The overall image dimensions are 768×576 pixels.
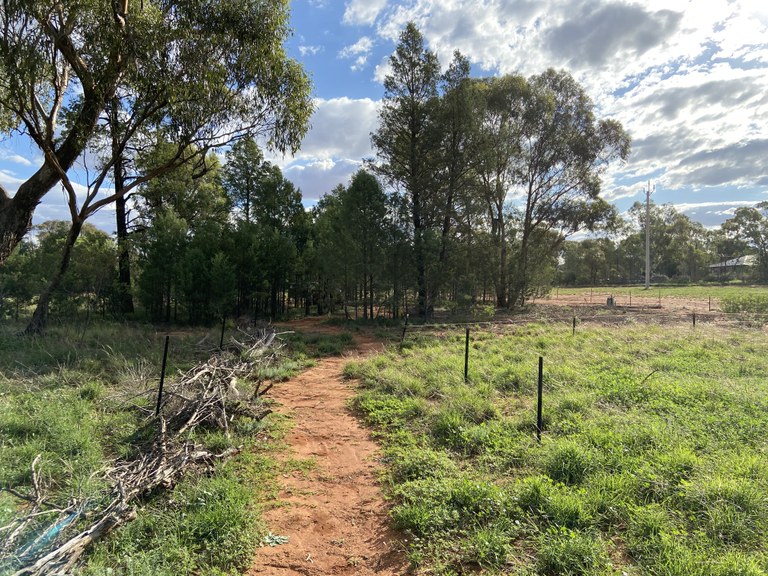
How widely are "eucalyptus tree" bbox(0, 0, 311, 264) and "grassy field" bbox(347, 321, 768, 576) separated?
8.28 m

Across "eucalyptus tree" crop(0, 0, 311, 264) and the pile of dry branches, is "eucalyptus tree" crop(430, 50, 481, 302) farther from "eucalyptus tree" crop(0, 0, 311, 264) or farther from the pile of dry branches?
the pile of dry branches

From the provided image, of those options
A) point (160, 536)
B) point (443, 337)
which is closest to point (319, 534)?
point (160, 536)

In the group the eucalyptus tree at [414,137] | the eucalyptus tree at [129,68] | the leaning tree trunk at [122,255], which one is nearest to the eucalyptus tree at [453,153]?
the eucalyptus tree at [414,137]

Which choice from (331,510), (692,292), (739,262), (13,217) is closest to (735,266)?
(739,262)

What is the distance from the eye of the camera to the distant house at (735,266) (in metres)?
62.5

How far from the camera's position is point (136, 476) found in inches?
135

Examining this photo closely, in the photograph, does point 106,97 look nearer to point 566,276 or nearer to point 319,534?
point 319,534

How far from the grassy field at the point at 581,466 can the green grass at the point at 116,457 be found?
4.78 feet

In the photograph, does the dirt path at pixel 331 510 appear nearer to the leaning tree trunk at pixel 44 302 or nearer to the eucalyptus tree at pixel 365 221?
the leaning tree trunk at pixel 44 302

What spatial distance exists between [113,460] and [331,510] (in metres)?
2.28

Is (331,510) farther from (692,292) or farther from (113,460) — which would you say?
(692,292)

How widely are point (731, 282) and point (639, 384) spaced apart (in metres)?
72.9

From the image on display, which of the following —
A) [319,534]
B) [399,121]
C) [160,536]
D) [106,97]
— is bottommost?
[319,534]

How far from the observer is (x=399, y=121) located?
60.1 ft
